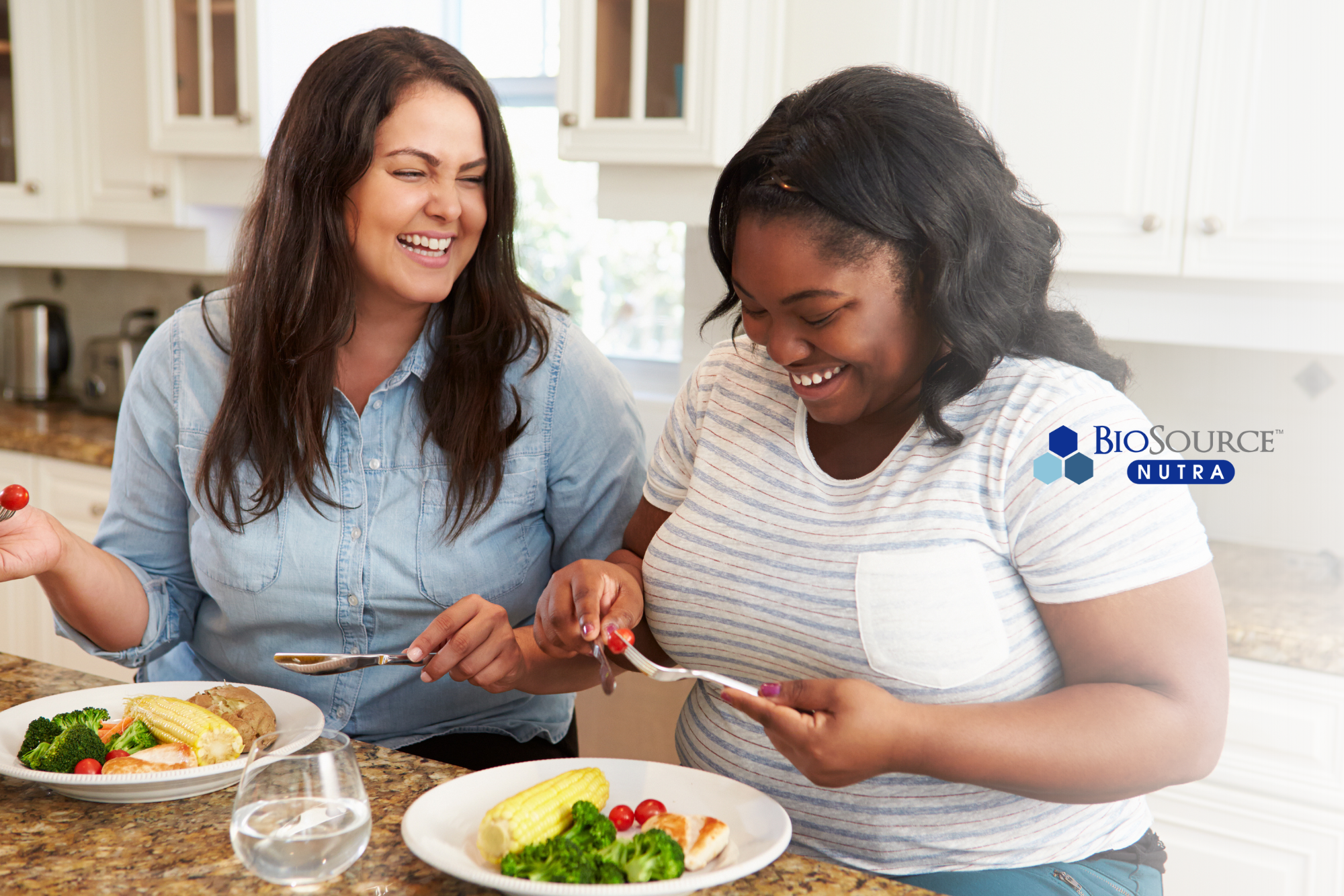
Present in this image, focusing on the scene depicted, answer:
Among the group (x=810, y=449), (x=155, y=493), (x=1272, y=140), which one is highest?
(x=1272, y=140)

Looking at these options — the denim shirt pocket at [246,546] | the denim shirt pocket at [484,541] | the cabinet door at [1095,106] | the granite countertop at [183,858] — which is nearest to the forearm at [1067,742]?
the granite countertop at [183,858]

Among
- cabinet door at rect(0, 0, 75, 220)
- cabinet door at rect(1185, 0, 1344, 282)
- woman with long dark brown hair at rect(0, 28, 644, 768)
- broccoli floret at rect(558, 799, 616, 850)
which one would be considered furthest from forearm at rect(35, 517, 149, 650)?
cabinet door at rect(0, 0, 75, 220)

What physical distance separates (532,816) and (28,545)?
2.27 ft

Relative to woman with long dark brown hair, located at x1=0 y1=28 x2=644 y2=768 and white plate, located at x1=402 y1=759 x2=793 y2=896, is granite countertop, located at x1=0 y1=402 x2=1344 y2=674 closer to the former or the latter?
woman with long dark brown hair, located at x1=0 y1=28 x2=644 y2=768

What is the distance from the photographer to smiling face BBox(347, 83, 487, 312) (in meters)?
1.36

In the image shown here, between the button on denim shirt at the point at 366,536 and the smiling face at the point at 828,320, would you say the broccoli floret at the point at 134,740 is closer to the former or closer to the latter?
the button on denim shirt at the point at 366,536

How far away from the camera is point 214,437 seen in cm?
140

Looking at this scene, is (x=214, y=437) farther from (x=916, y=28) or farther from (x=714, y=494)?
(x=916, y=28)

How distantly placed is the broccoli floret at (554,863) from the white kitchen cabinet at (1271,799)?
128 cm

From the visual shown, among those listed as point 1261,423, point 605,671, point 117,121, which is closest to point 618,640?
point 605,671

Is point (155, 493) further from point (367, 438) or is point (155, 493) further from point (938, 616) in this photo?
point (938, 616)

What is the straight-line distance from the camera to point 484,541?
1424 mm

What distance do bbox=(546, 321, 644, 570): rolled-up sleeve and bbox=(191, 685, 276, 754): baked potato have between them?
501 mm

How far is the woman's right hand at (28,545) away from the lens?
3.79 ft
